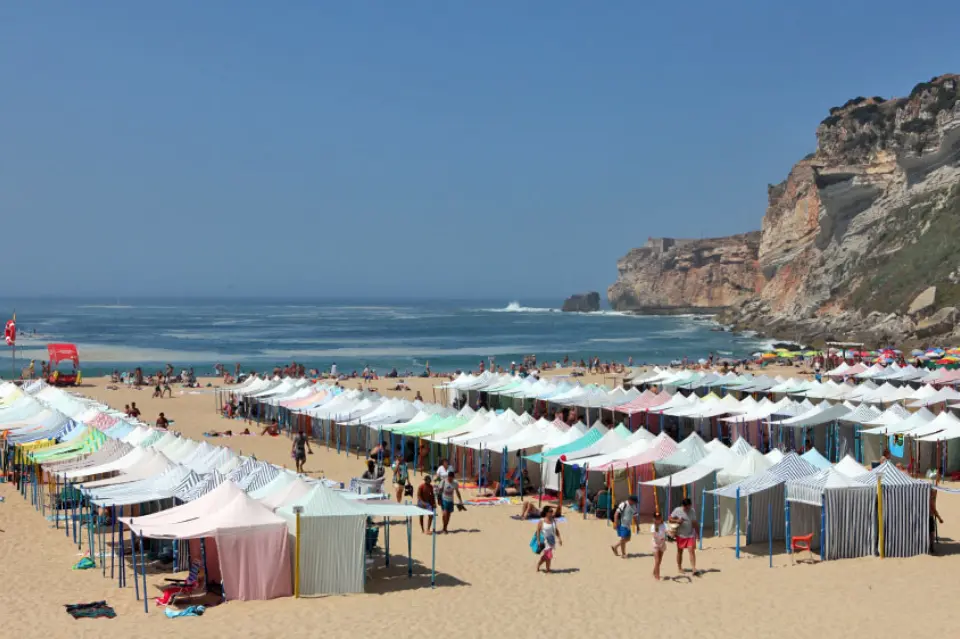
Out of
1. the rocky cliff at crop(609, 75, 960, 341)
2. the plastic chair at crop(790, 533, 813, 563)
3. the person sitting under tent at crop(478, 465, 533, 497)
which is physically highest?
the rocky cliff at crop(609, 75, 960, 341)

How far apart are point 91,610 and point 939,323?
56.2 metres

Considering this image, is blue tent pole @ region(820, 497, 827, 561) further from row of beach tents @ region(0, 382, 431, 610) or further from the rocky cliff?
the rocky cliff

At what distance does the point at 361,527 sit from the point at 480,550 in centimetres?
317

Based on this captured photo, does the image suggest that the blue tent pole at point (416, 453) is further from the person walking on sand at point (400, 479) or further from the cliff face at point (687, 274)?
the cliff face at point (687, 274)

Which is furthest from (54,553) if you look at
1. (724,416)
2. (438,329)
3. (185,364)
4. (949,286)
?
(438,329)

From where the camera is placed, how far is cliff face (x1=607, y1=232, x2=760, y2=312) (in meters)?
134

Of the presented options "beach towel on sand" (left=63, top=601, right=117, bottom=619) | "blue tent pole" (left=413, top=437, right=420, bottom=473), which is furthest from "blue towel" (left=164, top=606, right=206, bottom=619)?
"blue tent pole" (left=413, top=437, right=420, bottom=473)

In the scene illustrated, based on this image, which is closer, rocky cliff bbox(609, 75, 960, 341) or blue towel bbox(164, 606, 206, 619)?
blue towel bbox(164, 606, 206, 619)

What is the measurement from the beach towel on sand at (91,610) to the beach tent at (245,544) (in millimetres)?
903

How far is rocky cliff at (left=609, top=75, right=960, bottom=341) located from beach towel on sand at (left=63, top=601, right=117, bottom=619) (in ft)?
181

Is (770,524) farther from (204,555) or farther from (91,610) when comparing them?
(91,610)

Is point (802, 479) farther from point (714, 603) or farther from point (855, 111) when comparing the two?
point (855, 111)

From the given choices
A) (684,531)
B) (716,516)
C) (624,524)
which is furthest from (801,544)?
(624,524)

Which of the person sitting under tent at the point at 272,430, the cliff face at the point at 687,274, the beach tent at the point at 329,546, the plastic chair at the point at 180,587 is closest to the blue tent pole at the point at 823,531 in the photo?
the beach tent at the point at 329,546
